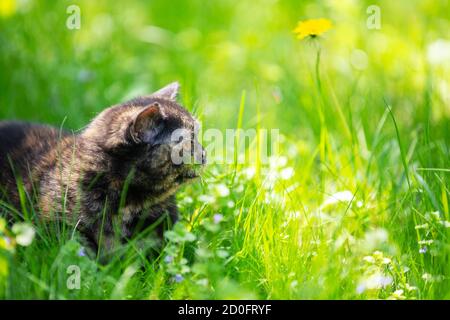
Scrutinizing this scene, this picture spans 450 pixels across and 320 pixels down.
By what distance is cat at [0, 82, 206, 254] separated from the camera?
12.5 ft

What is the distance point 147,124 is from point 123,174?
33cm

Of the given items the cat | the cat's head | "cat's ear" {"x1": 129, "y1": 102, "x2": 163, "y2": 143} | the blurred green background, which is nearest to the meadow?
the blurred green background

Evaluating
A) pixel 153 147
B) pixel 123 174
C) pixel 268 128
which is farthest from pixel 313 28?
pixel 123 174

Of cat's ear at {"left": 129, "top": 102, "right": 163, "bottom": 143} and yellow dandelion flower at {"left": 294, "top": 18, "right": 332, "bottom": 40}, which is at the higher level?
yellow dandelion flower at {"left": 294, "top": 18, "right": 332, "bottom": 40}

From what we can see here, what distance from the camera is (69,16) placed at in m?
6.51

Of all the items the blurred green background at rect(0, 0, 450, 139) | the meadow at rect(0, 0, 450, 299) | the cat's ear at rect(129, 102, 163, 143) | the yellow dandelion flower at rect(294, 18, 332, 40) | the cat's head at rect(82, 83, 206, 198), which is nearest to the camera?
the meadow at rect(0, 0, 450, 299)

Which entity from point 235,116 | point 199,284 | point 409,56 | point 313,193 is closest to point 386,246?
point 313,193

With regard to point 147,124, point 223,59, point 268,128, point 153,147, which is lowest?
point 153,147

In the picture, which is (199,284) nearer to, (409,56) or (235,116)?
(235,116)

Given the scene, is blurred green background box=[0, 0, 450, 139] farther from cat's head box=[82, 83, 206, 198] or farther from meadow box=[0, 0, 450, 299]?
cat's head box=[82, 83, 206, 198]

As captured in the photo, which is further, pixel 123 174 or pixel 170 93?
pixel 170 93

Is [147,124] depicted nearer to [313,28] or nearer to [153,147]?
[153,147]

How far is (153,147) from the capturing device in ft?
12.6

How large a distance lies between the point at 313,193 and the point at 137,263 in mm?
1316
